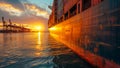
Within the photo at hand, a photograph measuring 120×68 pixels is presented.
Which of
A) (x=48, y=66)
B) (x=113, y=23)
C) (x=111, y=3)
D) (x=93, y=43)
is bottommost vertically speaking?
(x=48, y=66)

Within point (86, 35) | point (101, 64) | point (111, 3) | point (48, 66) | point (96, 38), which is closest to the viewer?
point (111, 3)

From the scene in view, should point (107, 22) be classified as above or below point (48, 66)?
above

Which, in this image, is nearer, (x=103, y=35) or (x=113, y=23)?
(x=113, y=23)

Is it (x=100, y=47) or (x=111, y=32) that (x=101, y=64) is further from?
(x=111, y=32)

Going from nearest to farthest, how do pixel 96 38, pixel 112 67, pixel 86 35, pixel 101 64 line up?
pixel 112 67
pixel 101 64
pixel 96 38
pixel 86 35

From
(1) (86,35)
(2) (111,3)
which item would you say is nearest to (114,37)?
(2) (111,3)

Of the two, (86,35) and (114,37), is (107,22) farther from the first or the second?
(86,35)

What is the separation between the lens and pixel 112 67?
25.9ft

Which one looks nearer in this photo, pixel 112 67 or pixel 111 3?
pixel 112 67

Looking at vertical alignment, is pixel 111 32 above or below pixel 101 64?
above

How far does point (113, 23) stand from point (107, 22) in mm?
698

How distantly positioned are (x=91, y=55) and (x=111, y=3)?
3.70m

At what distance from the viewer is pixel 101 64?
30.0 feet

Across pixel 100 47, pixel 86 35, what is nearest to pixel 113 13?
pixel 100 47
